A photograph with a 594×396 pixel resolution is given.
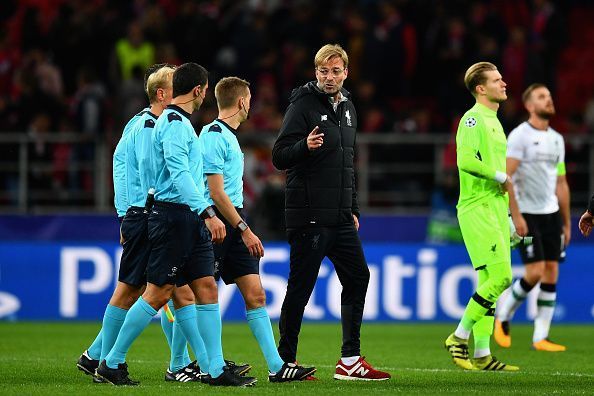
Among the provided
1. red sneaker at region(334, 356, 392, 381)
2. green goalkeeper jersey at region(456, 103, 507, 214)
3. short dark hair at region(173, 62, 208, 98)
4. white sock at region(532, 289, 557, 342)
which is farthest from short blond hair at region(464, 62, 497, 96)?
white sock at region(532, 289, 557, 342)

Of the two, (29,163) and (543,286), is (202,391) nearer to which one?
(543,286)

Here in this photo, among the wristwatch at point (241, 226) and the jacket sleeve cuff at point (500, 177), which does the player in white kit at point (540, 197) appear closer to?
the jacket sleeve cuff at point (500, 177)

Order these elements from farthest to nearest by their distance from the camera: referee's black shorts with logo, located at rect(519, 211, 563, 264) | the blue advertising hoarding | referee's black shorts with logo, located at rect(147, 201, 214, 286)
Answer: the blue advertising hoarding → referee's black shorts with logo, located at rect(519, 211, 563, 264) → referee's black shorts with logo, located at rect(147, 201, 214, 286)

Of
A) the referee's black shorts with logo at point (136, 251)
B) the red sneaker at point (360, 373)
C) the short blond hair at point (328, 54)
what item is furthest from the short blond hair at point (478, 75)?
the referee's black shorts with logo at point (136, 251)

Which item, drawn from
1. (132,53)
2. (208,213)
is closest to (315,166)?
(208,213)

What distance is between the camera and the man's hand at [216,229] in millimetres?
8781

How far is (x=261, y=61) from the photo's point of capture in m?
20.3

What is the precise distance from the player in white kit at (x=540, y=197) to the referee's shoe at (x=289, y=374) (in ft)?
13.1

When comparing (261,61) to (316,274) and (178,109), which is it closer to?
(316,274)

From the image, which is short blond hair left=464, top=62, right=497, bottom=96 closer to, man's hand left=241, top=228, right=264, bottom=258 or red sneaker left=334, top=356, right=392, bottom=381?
red sneaker left=334, top=356, right=392, bottom=381

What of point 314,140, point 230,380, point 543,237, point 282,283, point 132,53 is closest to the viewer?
point 230,380

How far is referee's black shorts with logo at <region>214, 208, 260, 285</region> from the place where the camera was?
966 centimetres

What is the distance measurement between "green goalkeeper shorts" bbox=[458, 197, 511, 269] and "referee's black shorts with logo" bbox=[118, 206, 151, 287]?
286cm

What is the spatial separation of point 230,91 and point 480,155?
2253 mm
